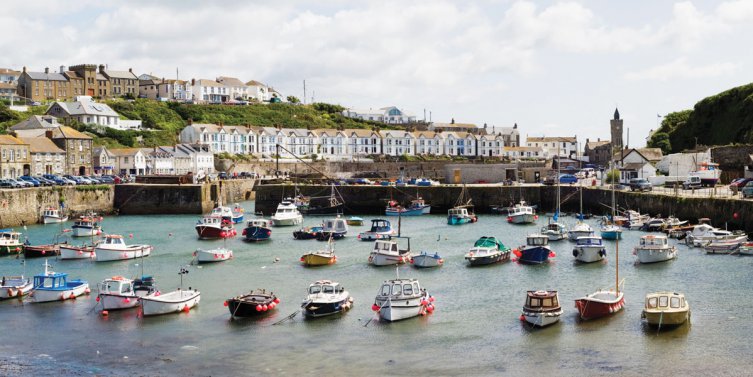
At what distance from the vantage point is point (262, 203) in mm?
73812

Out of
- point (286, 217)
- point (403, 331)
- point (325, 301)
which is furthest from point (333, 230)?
point (403, 331)

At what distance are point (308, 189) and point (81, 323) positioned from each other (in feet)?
156

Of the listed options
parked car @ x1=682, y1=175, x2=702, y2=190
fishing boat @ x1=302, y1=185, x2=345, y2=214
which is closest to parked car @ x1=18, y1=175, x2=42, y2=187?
fishing boat @ x1=302, y1=185, x2=345, y2=214

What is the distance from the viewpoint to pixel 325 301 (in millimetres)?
28844

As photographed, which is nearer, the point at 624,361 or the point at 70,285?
the point at 624,361

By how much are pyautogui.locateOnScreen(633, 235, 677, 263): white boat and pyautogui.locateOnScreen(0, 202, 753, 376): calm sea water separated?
70cm

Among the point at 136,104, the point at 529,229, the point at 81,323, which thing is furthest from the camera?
the point at 136,104

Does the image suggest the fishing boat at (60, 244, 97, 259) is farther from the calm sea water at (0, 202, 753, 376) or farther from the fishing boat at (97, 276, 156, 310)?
the fishing boat at (97, 276, 156, 310)

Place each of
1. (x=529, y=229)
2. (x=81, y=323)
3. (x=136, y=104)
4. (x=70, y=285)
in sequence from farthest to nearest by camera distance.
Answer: (x=136, y=104) < (x=529, y=229) < (x=70, y=285) < (x=81, y=323)

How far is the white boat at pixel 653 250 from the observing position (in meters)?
39.7

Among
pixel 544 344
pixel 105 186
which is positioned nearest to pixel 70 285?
pixel 544 344

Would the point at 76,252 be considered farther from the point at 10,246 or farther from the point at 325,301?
the point at 325,301

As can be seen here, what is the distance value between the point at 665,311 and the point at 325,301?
37.6 ft

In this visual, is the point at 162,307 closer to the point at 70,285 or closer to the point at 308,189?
the point at 70,285
